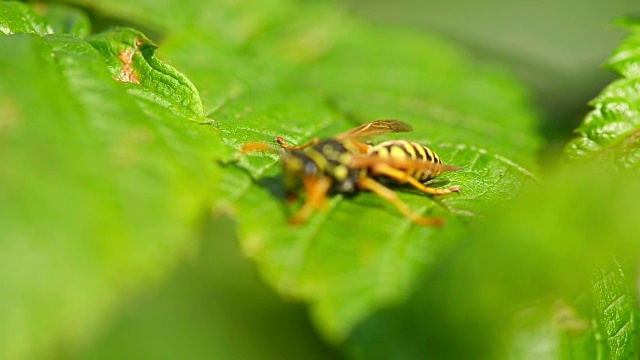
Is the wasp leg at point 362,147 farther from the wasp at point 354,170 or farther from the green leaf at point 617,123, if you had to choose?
the green leaf at point 617,123

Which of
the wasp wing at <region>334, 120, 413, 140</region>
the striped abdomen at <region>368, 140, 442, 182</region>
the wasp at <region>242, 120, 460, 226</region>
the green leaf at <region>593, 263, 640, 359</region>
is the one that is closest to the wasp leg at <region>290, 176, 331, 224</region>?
the wasp at <region>242, 120, 460, 226</region>

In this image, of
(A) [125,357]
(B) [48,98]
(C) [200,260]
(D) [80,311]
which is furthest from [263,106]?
(A) [125,357]

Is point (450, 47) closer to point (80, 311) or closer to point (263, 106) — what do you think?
point (263, 106)

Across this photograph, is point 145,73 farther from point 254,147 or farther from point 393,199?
point 393,199

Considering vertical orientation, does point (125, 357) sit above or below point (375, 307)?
below

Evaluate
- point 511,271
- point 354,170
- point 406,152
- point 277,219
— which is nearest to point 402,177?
point 406,152

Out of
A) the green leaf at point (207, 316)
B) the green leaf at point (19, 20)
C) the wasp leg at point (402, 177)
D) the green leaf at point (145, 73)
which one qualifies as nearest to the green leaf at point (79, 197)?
the green leaf at point (145, 73)
